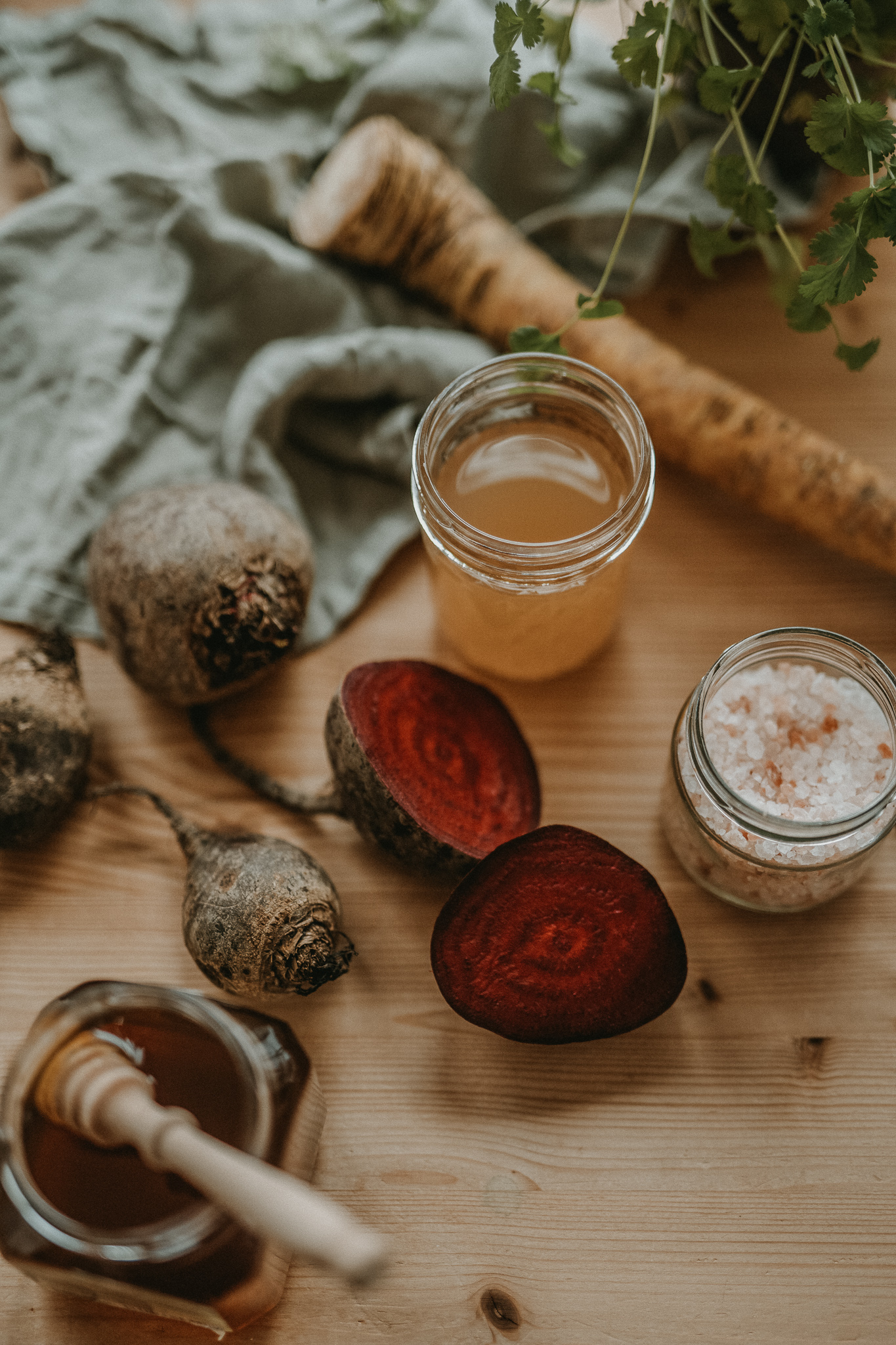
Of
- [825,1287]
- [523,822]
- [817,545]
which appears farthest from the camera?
[817,545]

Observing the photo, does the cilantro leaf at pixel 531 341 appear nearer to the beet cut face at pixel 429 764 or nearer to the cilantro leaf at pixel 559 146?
the cilantro leaf at pixel 559 146

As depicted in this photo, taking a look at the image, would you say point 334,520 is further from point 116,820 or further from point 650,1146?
point 650,1146

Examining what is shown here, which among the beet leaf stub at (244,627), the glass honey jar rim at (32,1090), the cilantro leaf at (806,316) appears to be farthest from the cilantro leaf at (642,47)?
the glass honey jar rim at (32,1090)

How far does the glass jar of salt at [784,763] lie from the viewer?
777mm

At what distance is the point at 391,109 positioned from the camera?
3.56ft

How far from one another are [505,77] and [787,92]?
38 centimetres

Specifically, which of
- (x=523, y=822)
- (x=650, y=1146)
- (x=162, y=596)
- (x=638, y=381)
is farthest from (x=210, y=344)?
(x=650, y=1146)

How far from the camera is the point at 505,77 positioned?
75 centimetres

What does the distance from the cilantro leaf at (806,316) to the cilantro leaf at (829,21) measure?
0.59 ft

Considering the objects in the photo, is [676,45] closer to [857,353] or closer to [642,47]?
[642,47]

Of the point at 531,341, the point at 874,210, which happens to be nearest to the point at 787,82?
the point at 874,210

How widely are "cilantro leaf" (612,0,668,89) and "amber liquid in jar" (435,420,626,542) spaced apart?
0.29 meters

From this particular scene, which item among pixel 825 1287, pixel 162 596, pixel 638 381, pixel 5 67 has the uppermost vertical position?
pixel 5 67

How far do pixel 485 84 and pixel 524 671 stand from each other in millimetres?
648
